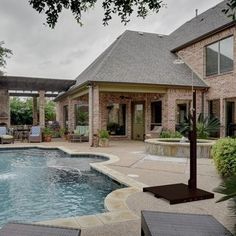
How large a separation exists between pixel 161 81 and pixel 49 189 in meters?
10.7

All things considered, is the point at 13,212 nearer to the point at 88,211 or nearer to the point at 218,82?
the point at 88,211

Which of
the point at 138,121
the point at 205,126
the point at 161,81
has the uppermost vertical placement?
the point at 161,81

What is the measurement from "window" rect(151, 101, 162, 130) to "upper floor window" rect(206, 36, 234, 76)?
138 inches

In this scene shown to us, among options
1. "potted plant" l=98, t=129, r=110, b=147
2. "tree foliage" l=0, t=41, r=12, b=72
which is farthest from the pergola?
"potted plant" l=98, t=129, r=110, b=147

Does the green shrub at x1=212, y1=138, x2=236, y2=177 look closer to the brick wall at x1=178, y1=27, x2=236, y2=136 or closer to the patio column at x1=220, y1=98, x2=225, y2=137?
the brick wall at x1=178, y1=27, x2=236, y2=136

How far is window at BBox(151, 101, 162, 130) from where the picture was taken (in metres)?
18.4

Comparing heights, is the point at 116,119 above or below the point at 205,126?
above

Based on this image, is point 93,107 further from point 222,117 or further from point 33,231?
point 33,231

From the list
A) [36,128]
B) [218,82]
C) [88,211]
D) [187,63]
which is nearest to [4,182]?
[88,211]

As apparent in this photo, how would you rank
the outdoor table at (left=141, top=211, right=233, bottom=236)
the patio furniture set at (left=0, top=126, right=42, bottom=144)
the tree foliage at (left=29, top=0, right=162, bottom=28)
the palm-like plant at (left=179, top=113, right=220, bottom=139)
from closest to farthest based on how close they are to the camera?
the outdoor table at (left=141, top=211, right=233, bottom=236), the tree foliage at (left=29, top=0, right=162, bottom=28), the palm-like plant at (left=179, top=113, right=220, bottom=139), the patio furniture set at (left=0, top=126, right=42, bottom=144)

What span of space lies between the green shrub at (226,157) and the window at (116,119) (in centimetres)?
1268

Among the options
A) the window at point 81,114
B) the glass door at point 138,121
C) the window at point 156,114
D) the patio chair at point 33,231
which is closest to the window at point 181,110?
the window at point 156,114

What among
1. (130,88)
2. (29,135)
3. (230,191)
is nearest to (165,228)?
(230,191)

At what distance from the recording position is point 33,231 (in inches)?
111
